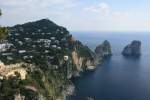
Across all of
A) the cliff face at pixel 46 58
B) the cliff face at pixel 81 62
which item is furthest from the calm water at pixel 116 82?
the cliff face at pixel 46 58

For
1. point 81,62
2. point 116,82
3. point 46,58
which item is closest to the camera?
point 46,58

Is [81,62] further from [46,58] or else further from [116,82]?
[46,58]

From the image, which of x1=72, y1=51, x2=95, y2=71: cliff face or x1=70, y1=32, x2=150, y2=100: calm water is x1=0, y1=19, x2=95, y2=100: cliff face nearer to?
x1=72, y1=51, x2=95, y2=71: cliff face

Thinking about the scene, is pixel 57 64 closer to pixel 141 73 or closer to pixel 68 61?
pixel 68 61

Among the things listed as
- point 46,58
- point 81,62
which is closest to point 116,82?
point 46,58

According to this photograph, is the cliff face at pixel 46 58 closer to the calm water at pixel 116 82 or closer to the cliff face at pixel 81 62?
the cliff face at pixel 81 62

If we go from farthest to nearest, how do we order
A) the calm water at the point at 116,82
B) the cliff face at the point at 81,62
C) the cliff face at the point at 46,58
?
the cliff face at the point at 81,62
the calm water at the point at 116,82
the cliff face at the point at 46,58

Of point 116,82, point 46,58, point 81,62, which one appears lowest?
point 116,82

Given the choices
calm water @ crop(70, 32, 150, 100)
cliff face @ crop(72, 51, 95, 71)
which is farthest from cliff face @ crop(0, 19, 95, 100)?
Answer: calm water @ crop(70, 32, 150, 100)
